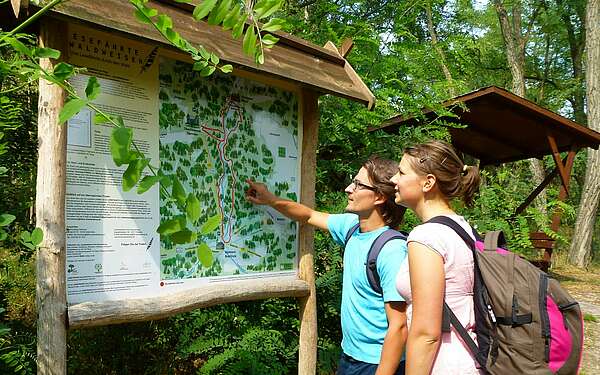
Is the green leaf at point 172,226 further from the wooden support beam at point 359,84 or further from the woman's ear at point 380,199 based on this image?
the wooden support beam at point 359,84

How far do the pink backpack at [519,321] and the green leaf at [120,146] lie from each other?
4.99 feet

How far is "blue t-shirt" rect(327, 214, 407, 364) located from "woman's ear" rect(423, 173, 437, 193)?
1.44 ft

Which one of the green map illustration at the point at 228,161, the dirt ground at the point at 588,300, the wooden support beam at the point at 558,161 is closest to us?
the green map illustration at the point at 228,161

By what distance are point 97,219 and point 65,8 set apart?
945mm

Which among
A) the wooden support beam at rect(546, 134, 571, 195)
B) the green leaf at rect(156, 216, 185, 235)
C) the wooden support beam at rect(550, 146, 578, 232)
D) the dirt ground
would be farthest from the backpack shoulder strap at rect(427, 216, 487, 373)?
the wooden support beam at rect(550, 146, 578, 232)

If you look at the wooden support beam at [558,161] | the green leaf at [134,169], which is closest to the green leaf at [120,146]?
the green leaf at [134,169]

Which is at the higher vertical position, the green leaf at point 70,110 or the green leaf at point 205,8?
the green leaf at point 205,8

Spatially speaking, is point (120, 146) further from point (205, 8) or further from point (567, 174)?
point (567, 174)

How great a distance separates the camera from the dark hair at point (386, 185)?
2.98 m

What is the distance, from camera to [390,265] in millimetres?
2645

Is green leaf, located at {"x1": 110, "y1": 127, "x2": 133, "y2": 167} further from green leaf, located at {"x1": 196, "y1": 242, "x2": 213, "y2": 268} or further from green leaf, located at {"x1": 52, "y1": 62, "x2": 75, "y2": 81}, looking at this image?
green leaf, located at {"x1": 52, "y1": 62, "x2": 75, "y2": 81}

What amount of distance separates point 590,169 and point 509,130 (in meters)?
6.46

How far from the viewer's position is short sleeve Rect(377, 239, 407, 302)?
8.42 feet

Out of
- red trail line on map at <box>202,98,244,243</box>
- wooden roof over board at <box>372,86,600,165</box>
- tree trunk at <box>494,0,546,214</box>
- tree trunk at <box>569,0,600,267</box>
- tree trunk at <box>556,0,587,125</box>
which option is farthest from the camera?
tree trunk at <box>556,0,587,125</box>
